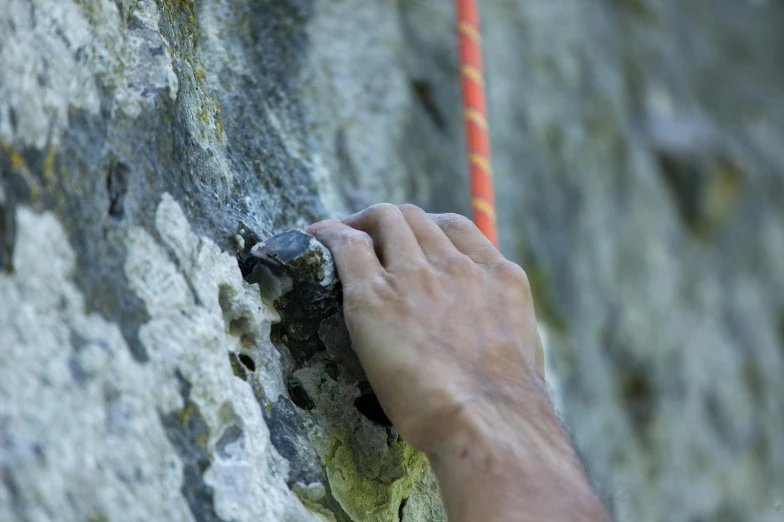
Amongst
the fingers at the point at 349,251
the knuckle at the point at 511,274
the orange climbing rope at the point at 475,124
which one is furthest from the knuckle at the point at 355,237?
the orange climbing rope at the point at 475,124

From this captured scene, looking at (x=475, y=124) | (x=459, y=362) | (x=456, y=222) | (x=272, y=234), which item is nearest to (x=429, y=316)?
(x=459, y=362)

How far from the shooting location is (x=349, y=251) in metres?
0.76

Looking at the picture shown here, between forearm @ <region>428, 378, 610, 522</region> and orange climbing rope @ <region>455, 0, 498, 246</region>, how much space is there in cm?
53

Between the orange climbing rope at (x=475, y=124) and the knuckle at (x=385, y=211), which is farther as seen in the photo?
the orange climbing rope at (x=475, y=124)

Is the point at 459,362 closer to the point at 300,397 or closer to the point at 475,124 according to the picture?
the point at 300,397

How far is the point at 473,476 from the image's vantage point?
65 centimetres

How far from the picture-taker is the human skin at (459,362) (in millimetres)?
648

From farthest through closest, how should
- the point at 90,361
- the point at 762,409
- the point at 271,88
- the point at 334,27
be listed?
the point at 762,409, the point at 334,27, the point at 271,88, the point at 90,361

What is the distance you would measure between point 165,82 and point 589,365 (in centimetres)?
172

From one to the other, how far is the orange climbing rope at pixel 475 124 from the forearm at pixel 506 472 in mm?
529

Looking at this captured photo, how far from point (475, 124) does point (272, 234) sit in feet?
1.63

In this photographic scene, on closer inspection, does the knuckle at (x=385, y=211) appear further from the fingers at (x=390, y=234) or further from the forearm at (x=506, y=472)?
the forearm at (x=506, y=472)

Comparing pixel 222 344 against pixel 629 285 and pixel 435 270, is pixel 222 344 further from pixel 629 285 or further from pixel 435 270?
pixel 629 285

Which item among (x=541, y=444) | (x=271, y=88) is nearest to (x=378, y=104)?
(x=271, y=88)
